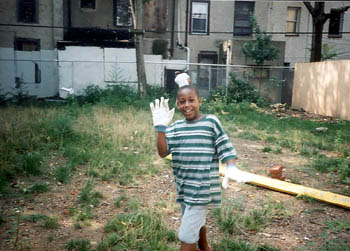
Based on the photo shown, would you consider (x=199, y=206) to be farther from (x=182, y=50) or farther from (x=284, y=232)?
(x=182, y=50)

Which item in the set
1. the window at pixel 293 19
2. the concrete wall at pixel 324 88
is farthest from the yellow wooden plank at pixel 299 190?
the window at pixel 293 19

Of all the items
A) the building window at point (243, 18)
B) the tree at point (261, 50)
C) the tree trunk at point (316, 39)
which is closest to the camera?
the tree trunk at point (316, 39)

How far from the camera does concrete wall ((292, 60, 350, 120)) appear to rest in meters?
12.0

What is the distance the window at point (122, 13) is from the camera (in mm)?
19969

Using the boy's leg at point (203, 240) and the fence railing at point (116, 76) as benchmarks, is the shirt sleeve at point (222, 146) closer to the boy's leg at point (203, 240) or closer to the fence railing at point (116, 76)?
the boy's leg at point (203, 240)

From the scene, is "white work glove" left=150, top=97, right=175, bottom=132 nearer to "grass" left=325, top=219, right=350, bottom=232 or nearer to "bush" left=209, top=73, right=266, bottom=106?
"grass" left=325, top=219, right=350, bottom=232

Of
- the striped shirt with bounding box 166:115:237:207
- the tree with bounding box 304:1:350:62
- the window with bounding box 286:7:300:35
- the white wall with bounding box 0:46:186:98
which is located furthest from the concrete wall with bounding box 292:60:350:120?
the striped shirt with bounding box 166:115:237:207

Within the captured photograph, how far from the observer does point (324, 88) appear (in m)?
13.2

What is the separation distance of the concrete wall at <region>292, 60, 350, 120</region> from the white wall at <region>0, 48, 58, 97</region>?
43.5ft

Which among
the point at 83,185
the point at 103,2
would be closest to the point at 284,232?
the point at 83,185

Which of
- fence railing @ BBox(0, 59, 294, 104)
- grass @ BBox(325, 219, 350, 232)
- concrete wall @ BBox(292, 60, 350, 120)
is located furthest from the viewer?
fence railing @ BBox(0, 59, 294, 104)

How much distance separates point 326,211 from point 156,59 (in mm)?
15978

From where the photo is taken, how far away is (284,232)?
3453 mm

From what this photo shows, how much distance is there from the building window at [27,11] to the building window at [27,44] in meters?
1.19
